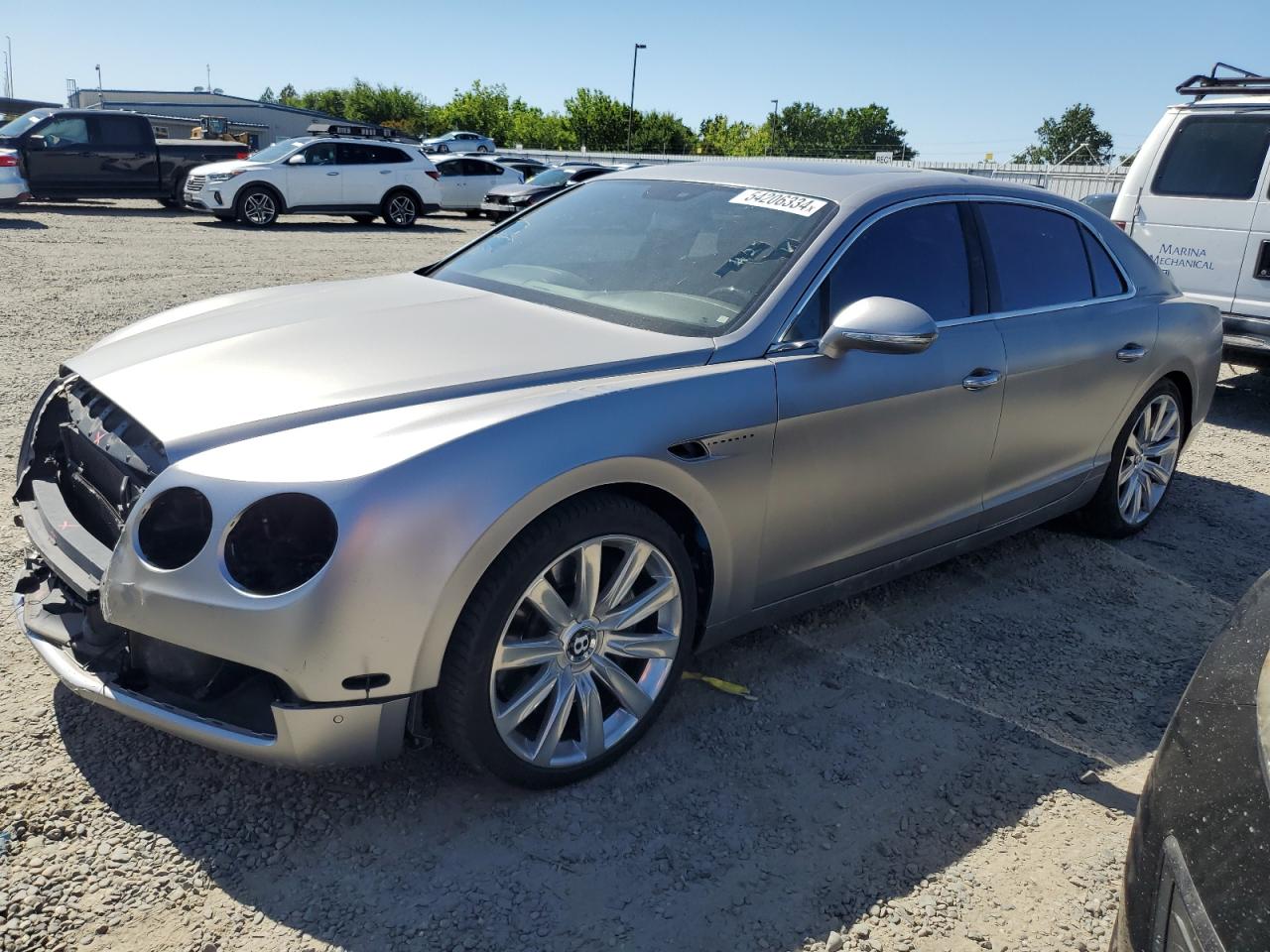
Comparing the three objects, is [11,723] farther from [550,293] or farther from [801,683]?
[801,683]

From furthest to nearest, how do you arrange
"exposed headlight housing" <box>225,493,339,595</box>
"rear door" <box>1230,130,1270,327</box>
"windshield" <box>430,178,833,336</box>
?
1. "rear door" <box>1230,130,1270,327</box>
2. "windshield" <box>430,178,833,336</box>
3. "exposed headlight housing" <box>225,493,339,595</box>

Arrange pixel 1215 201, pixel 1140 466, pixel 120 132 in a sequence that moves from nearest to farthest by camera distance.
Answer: pixel 1140 466, pixel 1215 201, pixel 120 132

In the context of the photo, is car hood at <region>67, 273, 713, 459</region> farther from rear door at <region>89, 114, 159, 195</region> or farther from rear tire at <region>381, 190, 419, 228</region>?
rear door at <region>89, 114, 159, 195</region>

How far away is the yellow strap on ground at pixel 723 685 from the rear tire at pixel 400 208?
17.5m

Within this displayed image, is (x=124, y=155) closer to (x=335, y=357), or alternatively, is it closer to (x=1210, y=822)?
(x=335, y=357)

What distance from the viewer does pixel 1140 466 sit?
195 inches

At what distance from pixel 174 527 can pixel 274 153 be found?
17.8 meters

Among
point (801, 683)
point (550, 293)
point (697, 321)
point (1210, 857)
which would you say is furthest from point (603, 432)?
point (1210, 857)

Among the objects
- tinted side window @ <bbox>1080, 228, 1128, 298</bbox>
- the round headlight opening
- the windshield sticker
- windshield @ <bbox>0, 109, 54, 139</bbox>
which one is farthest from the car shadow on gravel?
windshield @ <bbox>0, 109, 54, 139</bbox>

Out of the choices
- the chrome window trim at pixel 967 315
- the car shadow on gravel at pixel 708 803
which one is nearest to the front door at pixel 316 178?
the chrome window trim at pixel 967 315

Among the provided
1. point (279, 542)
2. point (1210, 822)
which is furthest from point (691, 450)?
point (1210, 822)

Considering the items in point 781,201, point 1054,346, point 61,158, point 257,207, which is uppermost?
point 781,201

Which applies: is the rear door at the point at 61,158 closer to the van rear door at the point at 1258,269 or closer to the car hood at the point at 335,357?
the car hood at the point at 335,357

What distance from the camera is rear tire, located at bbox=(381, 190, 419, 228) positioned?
63.4 ft
